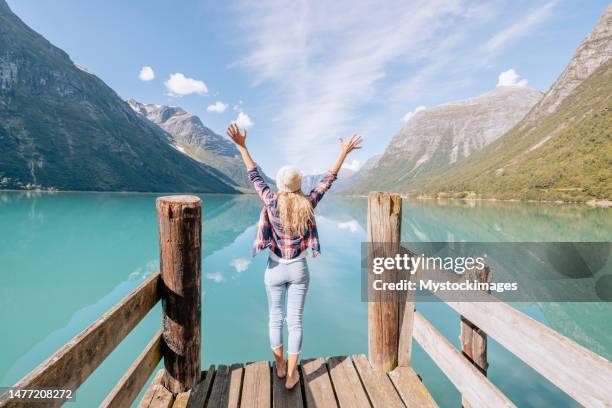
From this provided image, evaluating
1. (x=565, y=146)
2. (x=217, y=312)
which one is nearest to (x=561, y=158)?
(x=565, y=146)

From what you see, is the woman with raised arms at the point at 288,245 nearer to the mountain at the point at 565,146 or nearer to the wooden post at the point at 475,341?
the wooden post at the point at 475,341

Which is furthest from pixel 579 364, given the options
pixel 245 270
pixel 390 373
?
pixel 245 270

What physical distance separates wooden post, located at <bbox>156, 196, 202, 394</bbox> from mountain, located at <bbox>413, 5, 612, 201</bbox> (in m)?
114

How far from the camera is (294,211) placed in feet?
10.7

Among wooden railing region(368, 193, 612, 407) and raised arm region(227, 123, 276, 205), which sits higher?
raised arm region(227, 123, 276, 205)

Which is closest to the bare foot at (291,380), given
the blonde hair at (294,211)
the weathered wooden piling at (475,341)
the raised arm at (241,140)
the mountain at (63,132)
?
the blonde hair at (294,211)

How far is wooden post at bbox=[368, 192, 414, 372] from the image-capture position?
3.58 meters

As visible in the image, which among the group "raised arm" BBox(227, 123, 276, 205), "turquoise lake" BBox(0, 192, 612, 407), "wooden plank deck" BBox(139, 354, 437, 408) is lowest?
"turquoise lake" BBox(0, 192, 612, 407)

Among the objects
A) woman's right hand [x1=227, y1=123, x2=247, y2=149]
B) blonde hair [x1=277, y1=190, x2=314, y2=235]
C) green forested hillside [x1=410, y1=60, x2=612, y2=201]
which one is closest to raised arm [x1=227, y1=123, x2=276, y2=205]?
woman's right hand [x1=227, y1=123, x2=247, y2=149]

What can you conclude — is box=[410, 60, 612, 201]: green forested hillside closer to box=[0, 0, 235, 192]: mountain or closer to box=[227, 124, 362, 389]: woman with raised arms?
box=[227, 124, 362, 389]: woman with raised arms

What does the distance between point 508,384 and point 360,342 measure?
3.87 m

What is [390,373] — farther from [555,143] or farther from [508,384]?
[555,143]

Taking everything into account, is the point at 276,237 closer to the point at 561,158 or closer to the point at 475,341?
the point at 475,341

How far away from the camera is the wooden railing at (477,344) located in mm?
1608
